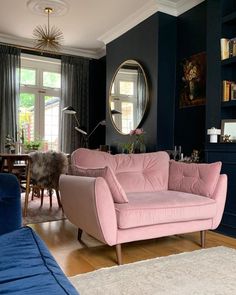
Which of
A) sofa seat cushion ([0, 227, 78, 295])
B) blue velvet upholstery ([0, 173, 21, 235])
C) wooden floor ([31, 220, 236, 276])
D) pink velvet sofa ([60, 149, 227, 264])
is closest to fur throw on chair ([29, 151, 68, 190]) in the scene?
wooden floor ([31, 220, 236, 276])

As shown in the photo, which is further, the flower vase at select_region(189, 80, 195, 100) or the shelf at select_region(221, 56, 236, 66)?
the flower vase at select_region(189, 80, 195, 100)

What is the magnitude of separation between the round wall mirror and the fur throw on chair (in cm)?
138

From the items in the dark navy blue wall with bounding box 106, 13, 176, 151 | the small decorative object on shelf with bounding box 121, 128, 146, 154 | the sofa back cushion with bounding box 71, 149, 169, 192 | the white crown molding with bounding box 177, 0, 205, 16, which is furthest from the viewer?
the small decorative object on shelf with bounding box 121, 128, 146, 154

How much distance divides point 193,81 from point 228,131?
1.11 metres

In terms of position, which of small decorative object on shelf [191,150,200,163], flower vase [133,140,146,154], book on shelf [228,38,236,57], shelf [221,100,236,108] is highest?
book on shelf [228,38,236,57]

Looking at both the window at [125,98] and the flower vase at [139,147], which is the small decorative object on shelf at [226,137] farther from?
the window at [125,98]

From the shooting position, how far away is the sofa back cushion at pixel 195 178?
111 inches

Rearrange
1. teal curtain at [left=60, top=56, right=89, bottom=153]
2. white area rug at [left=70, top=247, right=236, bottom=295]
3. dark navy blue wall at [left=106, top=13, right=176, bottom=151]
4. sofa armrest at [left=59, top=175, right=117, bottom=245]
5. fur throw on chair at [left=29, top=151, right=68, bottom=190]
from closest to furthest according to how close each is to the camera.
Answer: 1. white area rug at [left=70, top=247, right=236, bottom=295]
2. sofa armrest at [left=59, top=175, right=117, bottom=245]
3. fur throw on chair at [left=29, top=151, right=68, bottom=190]
4. dark navy blue wall at [left=106, top=13, right=176, bottom=151]
5. teal curtain at [left=60, top=56, right=89, bottom=153]

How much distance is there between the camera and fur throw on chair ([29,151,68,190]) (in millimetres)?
3953

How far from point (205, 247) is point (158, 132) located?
6.41ft

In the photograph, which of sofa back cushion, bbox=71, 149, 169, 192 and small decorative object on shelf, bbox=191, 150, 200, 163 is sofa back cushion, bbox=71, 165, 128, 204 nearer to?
sofa back cushion, bbox=71, 149, 169, 192

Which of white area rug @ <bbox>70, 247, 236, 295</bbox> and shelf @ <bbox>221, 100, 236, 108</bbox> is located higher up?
shelf @ <bbox>221, 100, 236, 108</bbox>

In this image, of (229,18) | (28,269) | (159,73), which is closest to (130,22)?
(159,73)

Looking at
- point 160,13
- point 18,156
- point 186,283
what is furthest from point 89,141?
point 186,283
